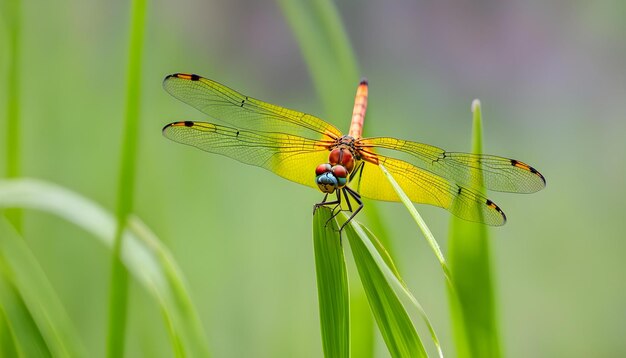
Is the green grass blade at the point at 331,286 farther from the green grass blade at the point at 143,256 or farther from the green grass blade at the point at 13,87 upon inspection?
the green grass blade at the point at 13,87

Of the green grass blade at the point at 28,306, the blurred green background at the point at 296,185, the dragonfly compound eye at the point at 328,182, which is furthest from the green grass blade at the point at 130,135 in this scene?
the blurred green background at the point at 296,185

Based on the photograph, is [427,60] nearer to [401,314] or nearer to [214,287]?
[214,287]

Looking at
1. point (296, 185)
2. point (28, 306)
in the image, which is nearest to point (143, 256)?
point (28, 306)

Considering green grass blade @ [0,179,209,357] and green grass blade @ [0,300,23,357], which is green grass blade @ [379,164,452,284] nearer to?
green grass blade @ [0,179,209,357]

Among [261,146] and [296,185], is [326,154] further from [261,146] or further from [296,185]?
[296,185]

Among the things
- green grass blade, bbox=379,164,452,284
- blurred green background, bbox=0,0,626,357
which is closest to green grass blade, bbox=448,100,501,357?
green grass blade, bbox=379,164,452,284

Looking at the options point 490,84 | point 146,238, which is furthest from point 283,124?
point 490,84
